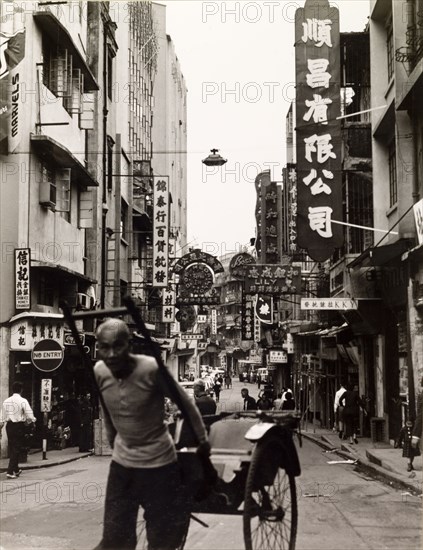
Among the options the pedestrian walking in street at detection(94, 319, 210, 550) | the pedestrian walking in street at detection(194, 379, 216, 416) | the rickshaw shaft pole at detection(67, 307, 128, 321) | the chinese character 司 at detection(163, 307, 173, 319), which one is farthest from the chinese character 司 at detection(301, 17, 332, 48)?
the pedestrian walking in street at detection(94, 319, 210, 550)

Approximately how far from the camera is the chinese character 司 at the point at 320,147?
57.9 ft

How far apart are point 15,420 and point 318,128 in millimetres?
9966

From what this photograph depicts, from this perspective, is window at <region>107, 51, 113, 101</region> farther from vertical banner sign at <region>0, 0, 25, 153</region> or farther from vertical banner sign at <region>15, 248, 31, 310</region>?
vertical banner sign at <region>15, 248, 31, 310</region>

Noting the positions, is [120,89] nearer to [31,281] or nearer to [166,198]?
[166,198]

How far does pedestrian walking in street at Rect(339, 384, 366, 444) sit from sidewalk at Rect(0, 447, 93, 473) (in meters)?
9.80

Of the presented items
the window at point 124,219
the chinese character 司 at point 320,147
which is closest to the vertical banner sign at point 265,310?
the chinese character 司 at point 320,147

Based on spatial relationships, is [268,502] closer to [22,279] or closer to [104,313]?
[104,313]

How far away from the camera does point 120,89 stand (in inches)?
603

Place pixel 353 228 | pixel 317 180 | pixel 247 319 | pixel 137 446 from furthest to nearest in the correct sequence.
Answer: pixel 247 319, pixel 353 228, pixel 317 180, pixel 137 446

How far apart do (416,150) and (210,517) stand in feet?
33.7

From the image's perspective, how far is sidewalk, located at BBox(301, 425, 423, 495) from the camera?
12144mm

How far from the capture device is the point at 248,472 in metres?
5.80

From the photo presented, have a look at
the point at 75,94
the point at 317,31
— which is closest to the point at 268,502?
the point at 75,94

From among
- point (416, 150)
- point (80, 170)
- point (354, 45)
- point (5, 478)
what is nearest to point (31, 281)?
point (5, 478)
